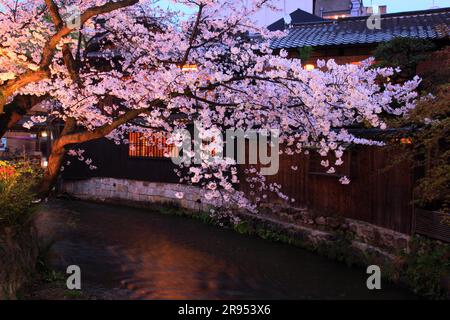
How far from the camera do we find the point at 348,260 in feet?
38.6

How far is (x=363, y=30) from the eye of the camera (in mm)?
18438

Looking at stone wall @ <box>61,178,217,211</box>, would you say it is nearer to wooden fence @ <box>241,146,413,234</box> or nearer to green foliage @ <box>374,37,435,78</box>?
wooden fence @ <box>241,146,413,234</box>

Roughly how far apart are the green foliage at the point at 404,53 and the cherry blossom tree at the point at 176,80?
2.59 m

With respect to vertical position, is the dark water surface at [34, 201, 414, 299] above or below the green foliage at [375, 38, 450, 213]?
below

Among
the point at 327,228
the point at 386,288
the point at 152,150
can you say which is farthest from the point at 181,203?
the point at 386,288

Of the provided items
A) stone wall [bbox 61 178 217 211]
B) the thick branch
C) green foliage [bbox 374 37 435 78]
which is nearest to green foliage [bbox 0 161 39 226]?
the thick branch

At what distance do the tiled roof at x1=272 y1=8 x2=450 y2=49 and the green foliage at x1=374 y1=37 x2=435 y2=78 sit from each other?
5.79ft

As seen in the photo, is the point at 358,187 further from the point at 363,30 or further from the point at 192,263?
the point at 363,30

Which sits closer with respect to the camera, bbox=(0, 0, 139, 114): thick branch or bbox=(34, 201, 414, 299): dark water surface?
bbox=(0, 0, 139, 114): thick branch

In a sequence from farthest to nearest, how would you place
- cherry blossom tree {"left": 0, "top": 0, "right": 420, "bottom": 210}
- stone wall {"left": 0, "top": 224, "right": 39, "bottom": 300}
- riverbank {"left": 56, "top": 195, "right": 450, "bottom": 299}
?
1. riverbank {"left": 56, "top": 195, "right": 450, "bottom": 299}
2. cherry blossom tree {"left": 0, "top": 0, "right": 420, "bottom": 210}
3. stone wall {"left": 0, "top": 224, "right": 39, "bottom": 300}

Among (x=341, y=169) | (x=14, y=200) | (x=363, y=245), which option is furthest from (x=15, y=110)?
(x=363, y=245)

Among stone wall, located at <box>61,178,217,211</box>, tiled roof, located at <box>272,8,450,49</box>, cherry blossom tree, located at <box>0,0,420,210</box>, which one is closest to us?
cherry blossom tree, located at <box>0,0,420,210</box>

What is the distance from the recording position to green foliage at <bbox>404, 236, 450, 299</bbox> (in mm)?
8828

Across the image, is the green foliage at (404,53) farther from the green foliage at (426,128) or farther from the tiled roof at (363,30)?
the tiled roof at (363,30)
